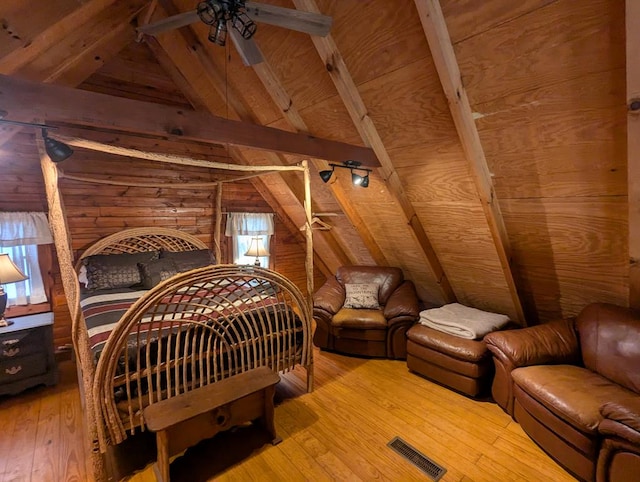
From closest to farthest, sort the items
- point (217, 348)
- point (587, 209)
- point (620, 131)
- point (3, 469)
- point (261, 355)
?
point (620, 131) → point (3, 469) → point (587, 209) → point (217, 348) → point (261, 355)

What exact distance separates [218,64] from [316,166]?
4.46ft

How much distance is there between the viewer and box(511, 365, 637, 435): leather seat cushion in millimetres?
1825

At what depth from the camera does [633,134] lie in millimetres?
1596

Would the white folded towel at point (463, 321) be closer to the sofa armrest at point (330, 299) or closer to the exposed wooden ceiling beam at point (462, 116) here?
the exposed wooden ceiling beam at point (462, 116)

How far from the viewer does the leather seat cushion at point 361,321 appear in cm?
342

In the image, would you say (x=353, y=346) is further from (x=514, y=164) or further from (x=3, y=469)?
(x=3, y=469)

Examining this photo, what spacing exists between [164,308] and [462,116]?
2623mm

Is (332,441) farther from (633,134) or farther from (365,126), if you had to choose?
(633,134)

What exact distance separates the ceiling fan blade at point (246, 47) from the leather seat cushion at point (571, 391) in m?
2.87

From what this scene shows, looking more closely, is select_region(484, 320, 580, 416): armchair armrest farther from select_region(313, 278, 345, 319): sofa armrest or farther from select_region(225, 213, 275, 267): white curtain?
select_region(225, 213, 275, 267): white curtain

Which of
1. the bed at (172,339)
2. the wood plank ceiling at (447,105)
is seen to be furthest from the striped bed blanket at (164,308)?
the wood plank ceiling at (447,105)

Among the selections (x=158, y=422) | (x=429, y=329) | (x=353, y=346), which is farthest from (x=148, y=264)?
(x=429, y=329)

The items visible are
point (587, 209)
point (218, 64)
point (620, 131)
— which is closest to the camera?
point (620, 131)

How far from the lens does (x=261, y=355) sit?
2477 millimetres
